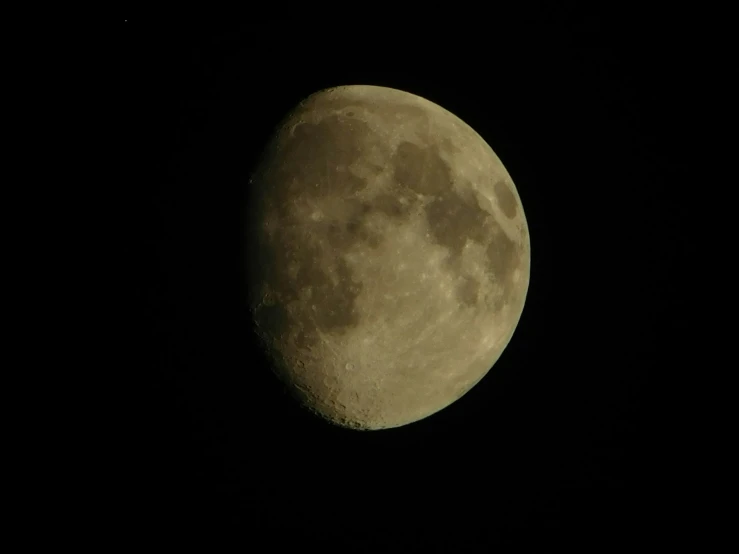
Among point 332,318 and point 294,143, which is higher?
point 294,143

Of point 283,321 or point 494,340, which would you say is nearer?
point 283,321

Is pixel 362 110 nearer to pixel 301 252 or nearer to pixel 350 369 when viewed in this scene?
pixel 301 252

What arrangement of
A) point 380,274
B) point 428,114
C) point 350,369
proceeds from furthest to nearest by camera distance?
point 428,114
point 350,369
point 380,274

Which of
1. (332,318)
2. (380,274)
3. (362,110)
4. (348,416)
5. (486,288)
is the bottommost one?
(348,416)

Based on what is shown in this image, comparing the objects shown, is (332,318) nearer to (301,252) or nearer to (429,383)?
(301,252)

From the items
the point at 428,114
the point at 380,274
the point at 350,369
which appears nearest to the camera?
the point at 380,274

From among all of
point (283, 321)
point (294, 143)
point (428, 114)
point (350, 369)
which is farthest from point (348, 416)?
point (428, 114)
